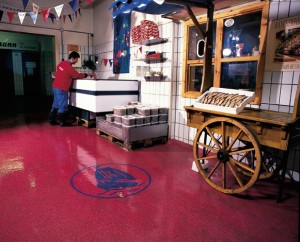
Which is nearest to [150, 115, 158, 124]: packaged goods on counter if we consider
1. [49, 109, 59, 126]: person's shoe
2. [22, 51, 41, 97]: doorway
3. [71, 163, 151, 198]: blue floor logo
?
[71, 163, 151, 198]: blue floor logo

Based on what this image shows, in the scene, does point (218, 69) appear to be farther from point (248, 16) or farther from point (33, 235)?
point (33, 235)

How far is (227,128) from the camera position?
289cm

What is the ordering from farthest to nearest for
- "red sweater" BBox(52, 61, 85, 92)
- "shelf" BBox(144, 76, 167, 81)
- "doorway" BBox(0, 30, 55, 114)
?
"doorway" BBox(0, 30, 55, 114) → "red sweater" BBox(52, 61, 85, 92) → "shelf" BBox(144, 76, 167, 81)

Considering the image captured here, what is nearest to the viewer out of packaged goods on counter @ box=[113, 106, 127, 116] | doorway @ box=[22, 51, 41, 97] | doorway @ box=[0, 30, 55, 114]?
packaged goods on counter @ box=[113, 106, 127, 116]

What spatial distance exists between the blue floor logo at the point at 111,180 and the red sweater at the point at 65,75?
3.44 m

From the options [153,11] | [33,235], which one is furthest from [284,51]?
[33,235]

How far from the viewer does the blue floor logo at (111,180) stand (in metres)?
2.93

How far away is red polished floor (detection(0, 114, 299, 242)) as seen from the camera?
7.12 ft

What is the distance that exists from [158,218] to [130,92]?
13.5 feet

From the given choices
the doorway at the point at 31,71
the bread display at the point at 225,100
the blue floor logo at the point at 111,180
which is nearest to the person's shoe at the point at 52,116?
the blue floor logo at the point at 111,180

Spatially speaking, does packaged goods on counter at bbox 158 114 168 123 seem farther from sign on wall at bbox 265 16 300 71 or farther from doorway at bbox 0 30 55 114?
doorway at bbox 0 30 55 114

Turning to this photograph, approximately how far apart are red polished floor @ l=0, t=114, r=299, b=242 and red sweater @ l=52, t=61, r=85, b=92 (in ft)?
8.20

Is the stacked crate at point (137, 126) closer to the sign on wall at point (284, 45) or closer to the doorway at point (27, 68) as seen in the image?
the sign on wall at point (284, 45)

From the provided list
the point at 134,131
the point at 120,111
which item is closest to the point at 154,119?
the point at 134,131
